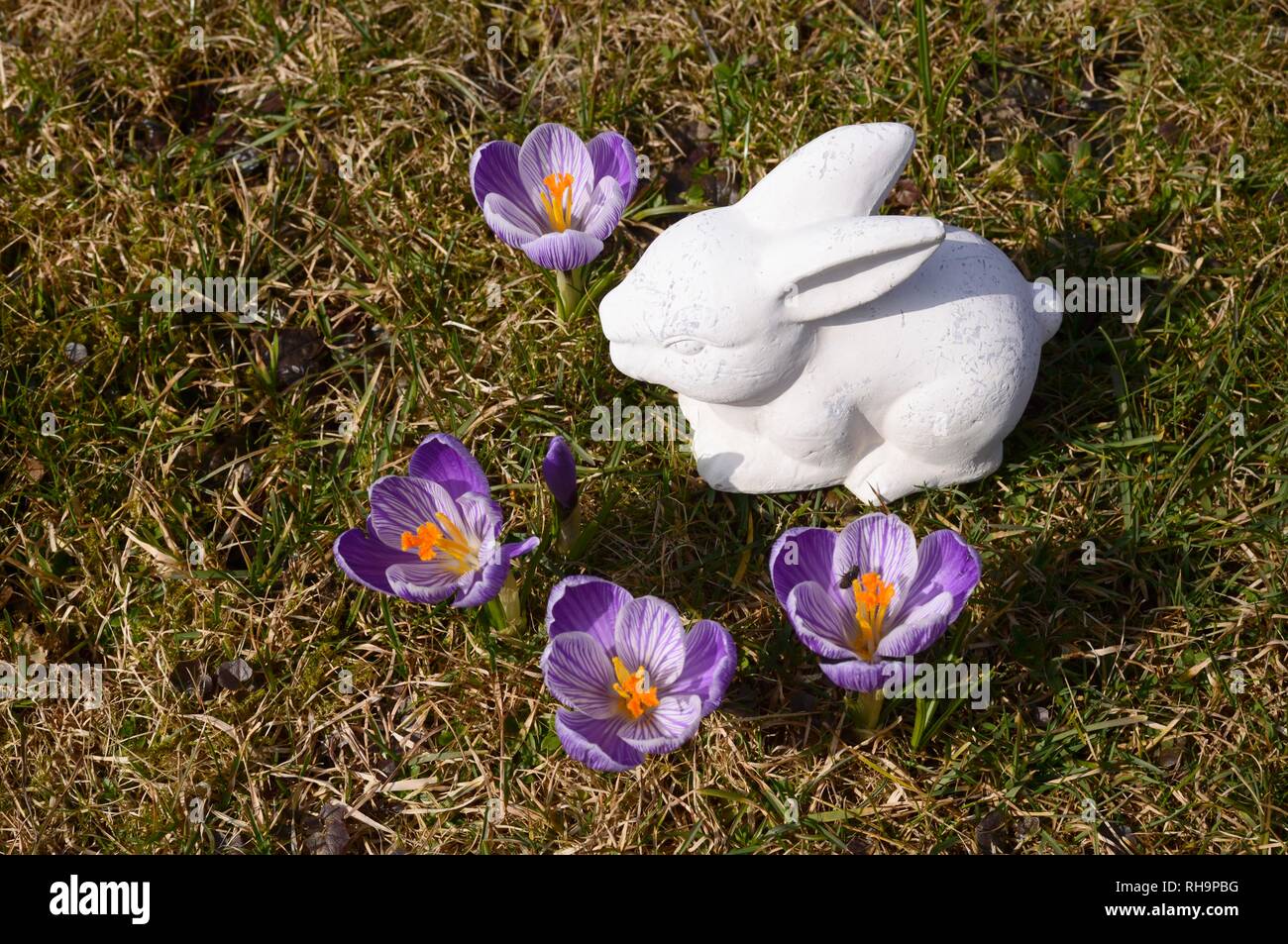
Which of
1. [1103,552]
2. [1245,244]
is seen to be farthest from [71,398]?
[1245,244]

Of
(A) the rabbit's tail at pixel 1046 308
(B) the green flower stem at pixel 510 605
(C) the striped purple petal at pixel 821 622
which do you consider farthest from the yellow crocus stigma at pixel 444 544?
(A) the rabbit's tail at pixel 1046 308

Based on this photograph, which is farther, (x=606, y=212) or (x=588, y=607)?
(x=606, y=212)

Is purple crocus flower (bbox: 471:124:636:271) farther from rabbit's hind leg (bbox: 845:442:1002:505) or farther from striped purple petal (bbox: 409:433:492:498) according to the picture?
rabbit's hind leg (bbox: 845:442:1002:505)

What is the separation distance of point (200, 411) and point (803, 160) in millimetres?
1821

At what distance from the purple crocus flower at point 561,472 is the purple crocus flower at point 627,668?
0.89 feet

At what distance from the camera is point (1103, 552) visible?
319cm

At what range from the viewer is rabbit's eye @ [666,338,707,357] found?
2703 mm

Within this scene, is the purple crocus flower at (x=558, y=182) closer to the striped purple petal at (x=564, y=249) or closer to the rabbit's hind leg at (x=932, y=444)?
the striped purple petal at (x=564, y=249)

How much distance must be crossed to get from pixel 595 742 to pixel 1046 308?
4.89 ft

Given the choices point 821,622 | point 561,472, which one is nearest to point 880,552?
point 821,622

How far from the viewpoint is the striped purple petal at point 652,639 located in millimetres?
2672

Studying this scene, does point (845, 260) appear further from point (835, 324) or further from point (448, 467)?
point (448, 467)

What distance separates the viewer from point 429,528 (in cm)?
273

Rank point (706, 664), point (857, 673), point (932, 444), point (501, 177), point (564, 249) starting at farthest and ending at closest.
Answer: point (501, 177) → point (564, 249) → point (932, 444) → point (706, 664) → point (857, 673)
